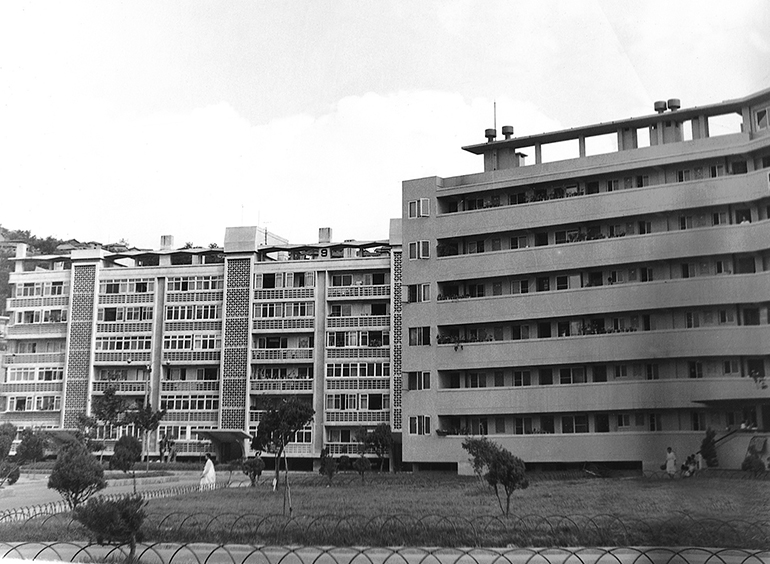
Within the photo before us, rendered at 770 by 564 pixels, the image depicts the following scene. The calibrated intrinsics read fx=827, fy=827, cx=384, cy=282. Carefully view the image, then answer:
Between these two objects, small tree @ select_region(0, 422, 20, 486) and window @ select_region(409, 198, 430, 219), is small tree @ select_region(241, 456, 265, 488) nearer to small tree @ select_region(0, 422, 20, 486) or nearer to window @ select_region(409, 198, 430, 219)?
small tree @ select_region(0, 422, 20, 486)

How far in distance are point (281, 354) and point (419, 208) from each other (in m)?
1.40

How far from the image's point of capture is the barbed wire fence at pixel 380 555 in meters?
3.66

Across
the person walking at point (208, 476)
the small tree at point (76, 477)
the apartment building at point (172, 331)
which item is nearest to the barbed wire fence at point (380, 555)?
the small tree at point (76, 477)

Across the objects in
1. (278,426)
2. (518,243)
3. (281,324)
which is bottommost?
(278,426)

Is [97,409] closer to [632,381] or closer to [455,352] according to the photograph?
[455,352]

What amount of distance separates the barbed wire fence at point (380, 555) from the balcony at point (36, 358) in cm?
104

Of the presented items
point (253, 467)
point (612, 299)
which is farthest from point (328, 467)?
point (612, 299)

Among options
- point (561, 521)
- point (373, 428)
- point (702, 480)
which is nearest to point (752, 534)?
point (702, 480)

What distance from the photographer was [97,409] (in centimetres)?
461

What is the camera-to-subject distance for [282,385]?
17.0 feet

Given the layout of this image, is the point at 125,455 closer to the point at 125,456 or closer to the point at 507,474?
the point at 125,456

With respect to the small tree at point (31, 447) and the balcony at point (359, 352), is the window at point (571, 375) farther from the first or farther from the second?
the small tree at point (31, 447)

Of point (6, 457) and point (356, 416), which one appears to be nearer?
point (6, 457)

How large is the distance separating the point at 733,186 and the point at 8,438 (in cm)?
404
